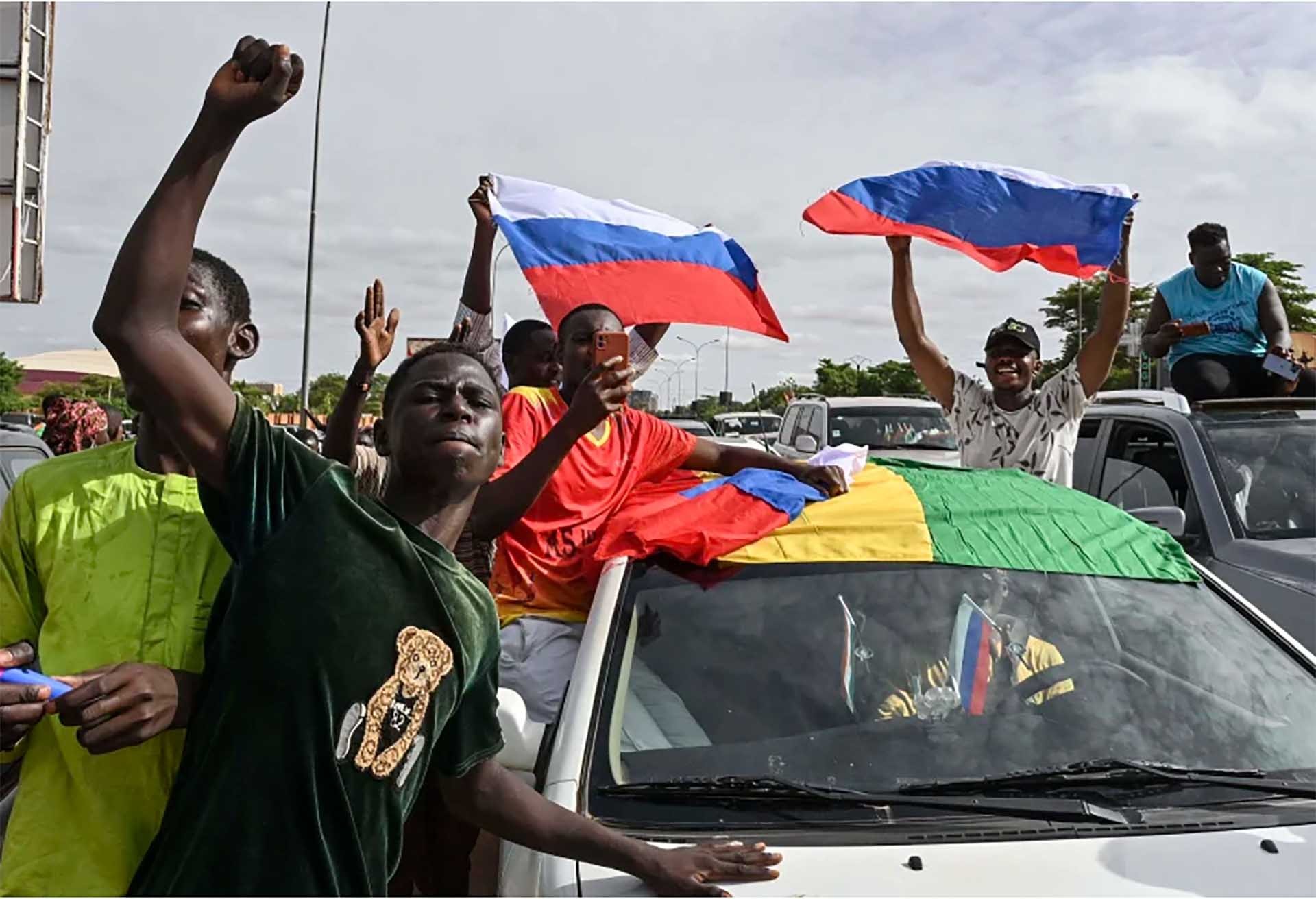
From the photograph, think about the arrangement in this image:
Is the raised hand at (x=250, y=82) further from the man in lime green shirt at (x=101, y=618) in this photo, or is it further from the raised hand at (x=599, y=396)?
the raised hand at (x=599, y=396)

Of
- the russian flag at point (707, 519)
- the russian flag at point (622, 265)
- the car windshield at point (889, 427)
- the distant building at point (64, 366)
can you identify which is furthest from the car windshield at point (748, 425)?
the distant building at point (64, 366)

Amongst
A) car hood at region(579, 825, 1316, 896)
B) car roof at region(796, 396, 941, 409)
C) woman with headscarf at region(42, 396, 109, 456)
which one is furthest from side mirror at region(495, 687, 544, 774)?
car roof at region(796, 396, 941, 409)

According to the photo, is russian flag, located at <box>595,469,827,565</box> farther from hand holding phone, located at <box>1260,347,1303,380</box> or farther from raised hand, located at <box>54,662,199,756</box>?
hand holding phone, located at <box>1260,347,1303,380</box>

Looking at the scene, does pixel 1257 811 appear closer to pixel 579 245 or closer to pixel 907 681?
pixel 907 681

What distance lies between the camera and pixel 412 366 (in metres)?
2.26

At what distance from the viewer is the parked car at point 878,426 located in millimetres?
10766

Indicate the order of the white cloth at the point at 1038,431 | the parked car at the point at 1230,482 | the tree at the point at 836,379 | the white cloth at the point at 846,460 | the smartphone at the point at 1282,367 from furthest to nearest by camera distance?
1. the tree at the point at 836,379
2. the smartphone at the point at 1282,367
3. the parked car at the point at 1230,482
4. the white cloth at the point at 1038,431
5. the white cloth at the point at 846,460

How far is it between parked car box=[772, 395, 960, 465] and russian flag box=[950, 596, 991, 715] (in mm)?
7719

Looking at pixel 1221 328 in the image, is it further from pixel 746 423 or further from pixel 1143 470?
pixel 746 423

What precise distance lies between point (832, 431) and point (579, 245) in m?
6.26

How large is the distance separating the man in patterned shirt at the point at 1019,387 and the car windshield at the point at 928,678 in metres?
1.74

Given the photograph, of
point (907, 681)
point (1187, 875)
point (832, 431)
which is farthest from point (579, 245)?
point (832, 431)

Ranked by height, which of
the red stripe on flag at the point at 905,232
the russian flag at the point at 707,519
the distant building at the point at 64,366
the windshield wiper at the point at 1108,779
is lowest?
the distant building at the point at 64,366

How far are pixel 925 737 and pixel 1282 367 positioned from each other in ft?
16.1
